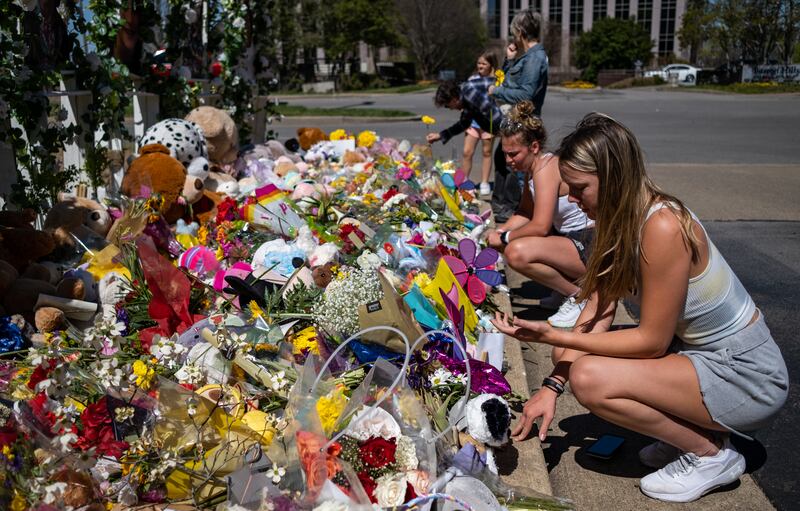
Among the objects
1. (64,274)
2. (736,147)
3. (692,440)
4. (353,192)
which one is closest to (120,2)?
(353,192)

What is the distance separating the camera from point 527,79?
616 centimetres

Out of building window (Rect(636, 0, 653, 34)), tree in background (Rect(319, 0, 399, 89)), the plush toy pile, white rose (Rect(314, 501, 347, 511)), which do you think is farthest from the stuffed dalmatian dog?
building window (Rect(636, 0, 653, 34))

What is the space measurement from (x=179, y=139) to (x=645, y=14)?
80954mm

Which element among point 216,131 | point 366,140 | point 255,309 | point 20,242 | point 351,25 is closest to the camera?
point 255,309

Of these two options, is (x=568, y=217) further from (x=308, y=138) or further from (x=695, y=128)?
(x=695, y=128)

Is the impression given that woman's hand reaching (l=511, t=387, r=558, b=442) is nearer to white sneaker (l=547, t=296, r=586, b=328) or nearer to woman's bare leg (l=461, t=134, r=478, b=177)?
white sneaker (l=547, t=296, r=586, b=328)

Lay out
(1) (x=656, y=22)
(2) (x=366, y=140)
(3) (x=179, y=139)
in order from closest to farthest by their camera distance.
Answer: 1. (3) (x=179, y=139)
2. (2) (x=366, y=140)
3. (1) (x=656, y=22)

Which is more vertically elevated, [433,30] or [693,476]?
[433,30]

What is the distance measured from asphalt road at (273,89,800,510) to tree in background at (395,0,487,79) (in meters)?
32.5

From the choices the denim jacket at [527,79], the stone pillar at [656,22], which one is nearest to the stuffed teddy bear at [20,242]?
the denim jacket at [527,79]

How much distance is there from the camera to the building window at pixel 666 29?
251 feet

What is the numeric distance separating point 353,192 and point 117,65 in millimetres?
1876

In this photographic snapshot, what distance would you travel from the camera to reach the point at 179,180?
187 inches

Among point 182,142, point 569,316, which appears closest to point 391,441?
point 569,316
